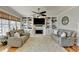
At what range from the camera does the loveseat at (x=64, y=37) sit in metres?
4.61

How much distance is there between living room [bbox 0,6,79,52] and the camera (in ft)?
12.2

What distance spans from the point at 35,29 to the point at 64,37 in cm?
154

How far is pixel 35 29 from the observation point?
4.27m

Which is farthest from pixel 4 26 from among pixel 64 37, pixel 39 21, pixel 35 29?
pixel 64 37

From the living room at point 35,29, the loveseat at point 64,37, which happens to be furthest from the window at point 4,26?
the loveseat at point 64,37

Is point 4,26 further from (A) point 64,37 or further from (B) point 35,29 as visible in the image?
(A) point 64,37

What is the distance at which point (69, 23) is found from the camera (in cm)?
576

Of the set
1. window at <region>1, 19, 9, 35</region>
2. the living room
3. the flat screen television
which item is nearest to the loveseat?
the living room

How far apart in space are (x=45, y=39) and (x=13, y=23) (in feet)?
4.60

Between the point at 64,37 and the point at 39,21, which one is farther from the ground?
the point at 39,21

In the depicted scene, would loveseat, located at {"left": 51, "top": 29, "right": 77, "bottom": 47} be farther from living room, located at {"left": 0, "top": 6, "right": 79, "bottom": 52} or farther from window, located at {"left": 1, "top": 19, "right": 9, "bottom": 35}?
window, located at {"left": 1, "top": 19, "right": 9, "bottom": 35}

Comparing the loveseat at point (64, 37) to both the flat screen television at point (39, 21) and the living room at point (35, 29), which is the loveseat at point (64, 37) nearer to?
the living room at point (35, 29)
